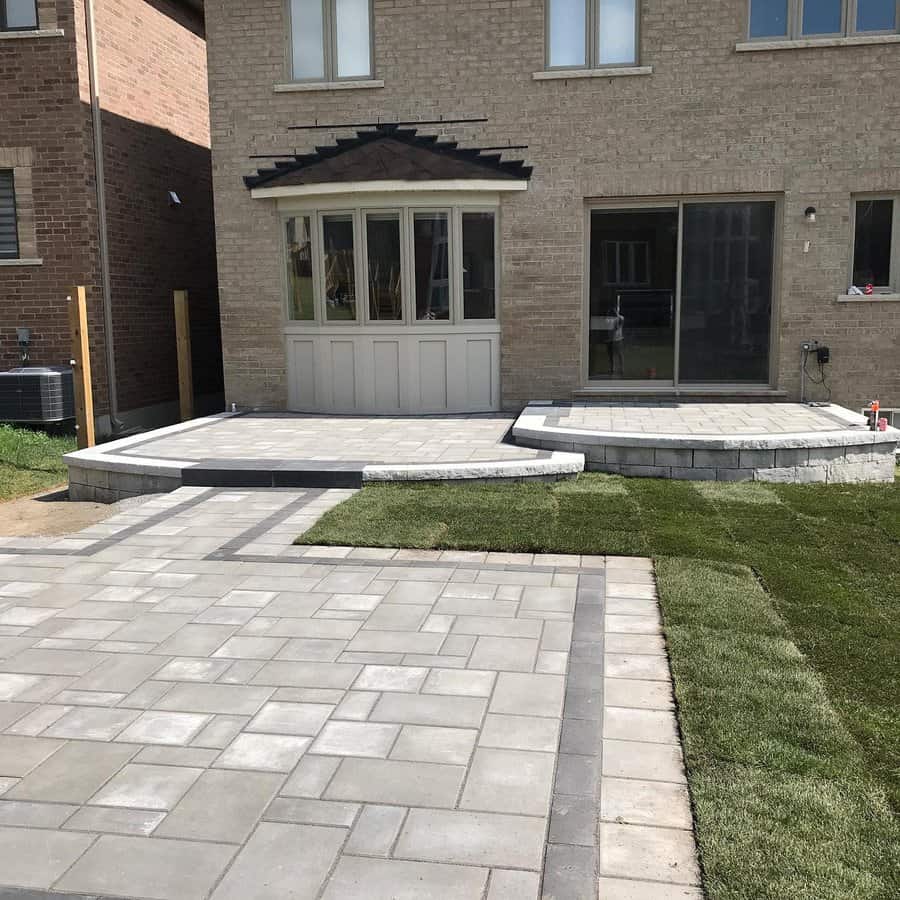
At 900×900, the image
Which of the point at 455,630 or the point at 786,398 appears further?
the point at 786,398

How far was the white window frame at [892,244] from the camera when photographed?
446 inches

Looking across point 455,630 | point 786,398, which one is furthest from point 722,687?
point 786,398

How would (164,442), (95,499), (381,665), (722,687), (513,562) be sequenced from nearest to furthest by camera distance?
(722,687)
(381,665)
(513,562)
(95,499)
(164,442)

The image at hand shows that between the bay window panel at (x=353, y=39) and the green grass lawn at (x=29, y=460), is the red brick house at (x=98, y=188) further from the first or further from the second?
the bay window panel at (x=353, y=39)

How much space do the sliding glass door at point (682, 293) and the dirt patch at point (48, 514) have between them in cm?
641

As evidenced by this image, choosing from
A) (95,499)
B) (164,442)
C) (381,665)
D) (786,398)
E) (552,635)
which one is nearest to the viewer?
(381,665)

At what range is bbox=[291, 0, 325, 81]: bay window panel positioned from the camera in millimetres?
11938

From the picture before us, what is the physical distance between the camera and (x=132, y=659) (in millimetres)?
4562

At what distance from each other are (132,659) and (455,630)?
62.6 inches

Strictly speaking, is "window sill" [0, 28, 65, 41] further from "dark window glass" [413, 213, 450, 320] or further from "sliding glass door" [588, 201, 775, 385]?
"sliding glass door" [588, 201, 775, 385]

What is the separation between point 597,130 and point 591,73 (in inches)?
26.0

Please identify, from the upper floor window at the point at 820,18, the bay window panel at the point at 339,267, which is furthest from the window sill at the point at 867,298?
the bay window panel at the point at 339,267

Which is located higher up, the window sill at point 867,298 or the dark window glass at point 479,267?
the dark window glass at point 479,267

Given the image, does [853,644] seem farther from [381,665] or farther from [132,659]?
[132,659]
